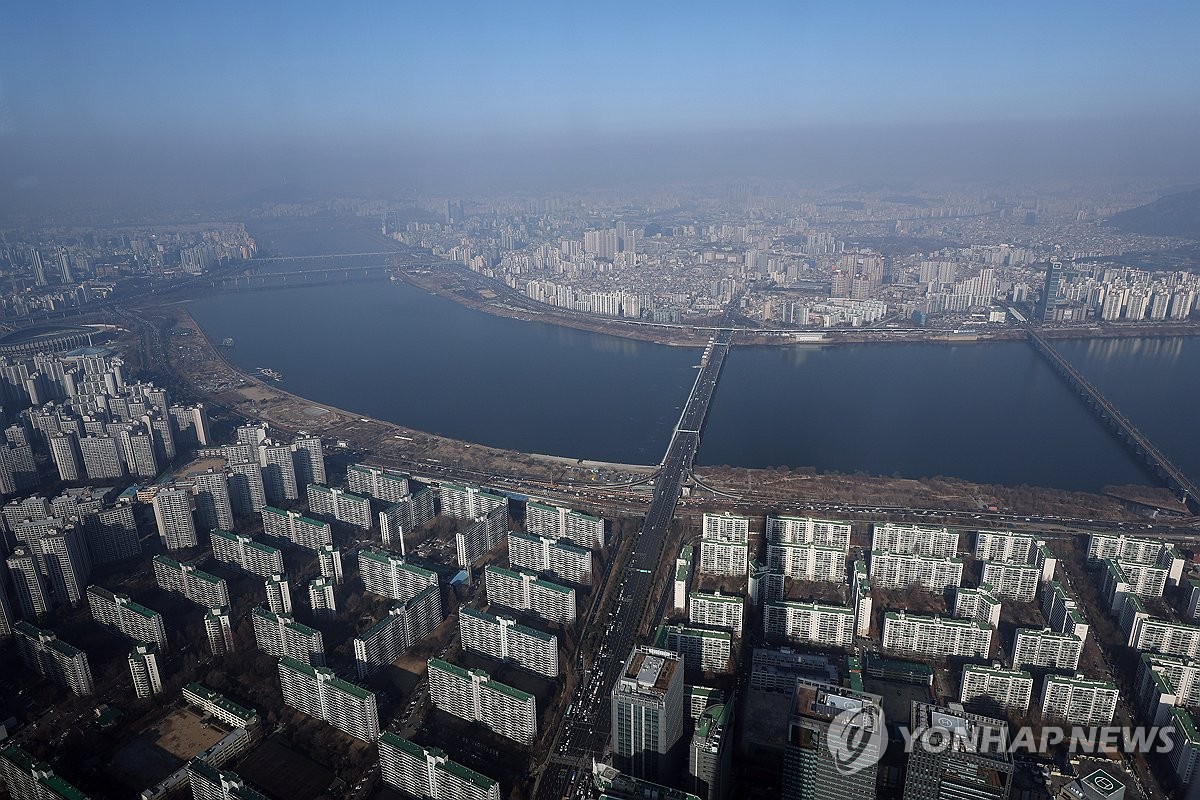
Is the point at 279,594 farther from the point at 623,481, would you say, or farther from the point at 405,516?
the point at 623,481

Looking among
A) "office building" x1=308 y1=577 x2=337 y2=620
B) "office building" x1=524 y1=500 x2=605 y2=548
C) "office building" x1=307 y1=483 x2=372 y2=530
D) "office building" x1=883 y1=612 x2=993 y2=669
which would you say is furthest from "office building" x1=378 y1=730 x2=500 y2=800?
"office building" x1=307 y1=483 x2=372 y2=530

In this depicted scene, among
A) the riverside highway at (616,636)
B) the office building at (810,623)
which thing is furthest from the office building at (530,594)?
the office building at (810,623)

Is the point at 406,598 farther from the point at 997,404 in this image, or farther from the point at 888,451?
the point at 997,404

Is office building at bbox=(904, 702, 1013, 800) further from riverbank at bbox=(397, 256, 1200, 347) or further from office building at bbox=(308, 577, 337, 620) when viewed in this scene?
riverbank at bbox=(397, 256, 1200, 347)

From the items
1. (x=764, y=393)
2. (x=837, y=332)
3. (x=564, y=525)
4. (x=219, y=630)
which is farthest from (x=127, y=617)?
(x=837, y=332)

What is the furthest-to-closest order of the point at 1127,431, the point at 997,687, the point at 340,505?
the point at 1127,431
the point at 340,505
the point at 997,687

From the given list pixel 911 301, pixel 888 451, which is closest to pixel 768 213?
pixel 911 301

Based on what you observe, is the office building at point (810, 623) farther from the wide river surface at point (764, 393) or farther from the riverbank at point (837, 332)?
the riverbank at point (837, 332)
